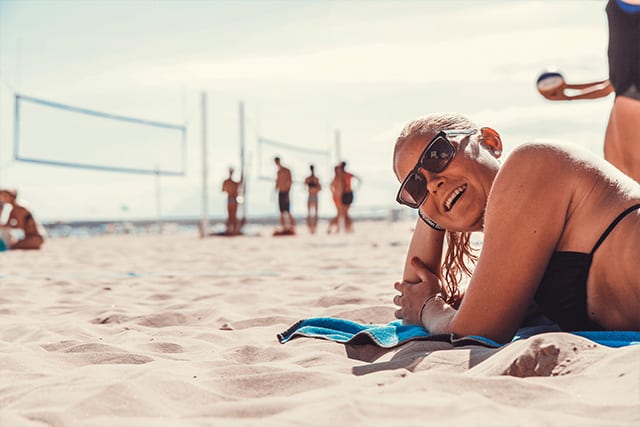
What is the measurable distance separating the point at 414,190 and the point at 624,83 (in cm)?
123

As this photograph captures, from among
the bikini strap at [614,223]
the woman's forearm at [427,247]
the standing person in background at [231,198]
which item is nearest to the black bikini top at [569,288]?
the bikini strap at [614,223]

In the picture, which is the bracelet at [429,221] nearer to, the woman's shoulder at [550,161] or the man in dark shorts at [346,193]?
the woman's shoulder at [550,161]

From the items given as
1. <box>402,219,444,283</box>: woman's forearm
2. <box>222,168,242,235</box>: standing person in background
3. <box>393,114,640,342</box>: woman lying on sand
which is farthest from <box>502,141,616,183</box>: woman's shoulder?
<box>222,168,242,235</box>: standing person in background

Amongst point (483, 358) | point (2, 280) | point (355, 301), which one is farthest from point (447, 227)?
point (2, 280)

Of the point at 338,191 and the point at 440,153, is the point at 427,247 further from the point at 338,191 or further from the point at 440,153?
the point at 338,191

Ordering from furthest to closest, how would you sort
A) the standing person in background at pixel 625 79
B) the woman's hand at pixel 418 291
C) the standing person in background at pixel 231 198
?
the standing person in background at pixel 231 198 < the standing person in background at pixel 625 79 < the woman's hand at pixel 418 291

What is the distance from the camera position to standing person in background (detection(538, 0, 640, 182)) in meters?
2.52

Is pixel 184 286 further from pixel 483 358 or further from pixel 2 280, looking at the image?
pixel 483 358

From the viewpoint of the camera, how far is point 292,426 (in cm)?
112

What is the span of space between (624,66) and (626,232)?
3.87 ft

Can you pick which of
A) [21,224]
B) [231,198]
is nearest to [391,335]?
[21,224]

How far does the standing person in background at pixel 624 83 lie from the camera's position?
2521 millimetres

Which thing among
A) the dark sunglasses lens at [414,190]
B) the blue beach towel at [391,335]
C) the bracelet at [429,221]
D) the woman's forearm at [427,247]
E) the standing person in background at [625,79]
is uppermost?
the standing person in background at [625,79]

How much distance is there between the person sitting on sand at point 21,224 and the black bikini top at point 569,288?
24.9 feet
